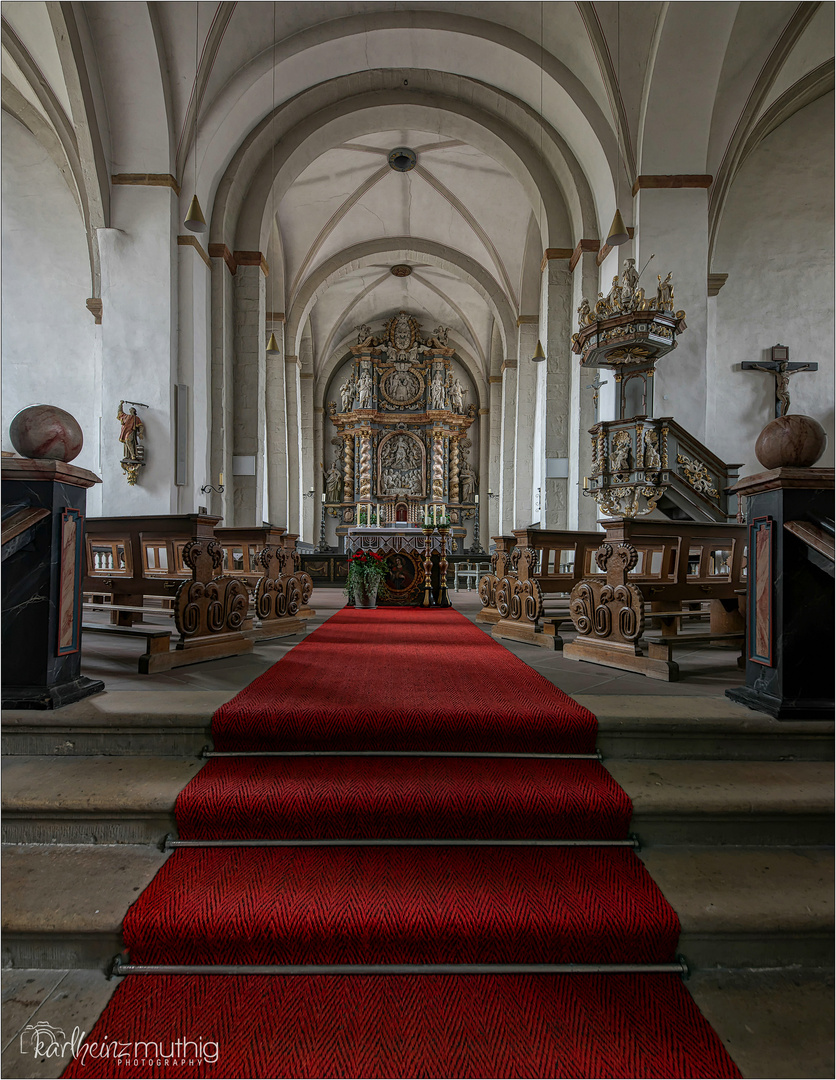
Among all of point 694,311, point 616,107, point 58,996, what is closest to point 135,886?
point 58,996

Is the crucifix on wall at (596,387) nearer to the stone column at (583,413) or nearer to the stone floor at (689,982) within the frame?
the stone column at (583,413)

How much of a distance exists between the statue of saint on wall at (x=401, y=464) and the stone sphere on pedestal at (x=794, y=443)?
742 inches

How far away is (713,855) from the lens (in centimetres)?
189

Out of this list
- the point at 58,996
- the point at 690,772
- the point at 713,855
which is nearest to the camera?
the point at 58,996

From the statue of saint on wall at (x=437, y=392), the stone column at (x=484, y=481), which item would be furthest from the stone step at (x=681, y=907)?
the statue of saint on wall at (x=437, y=392)

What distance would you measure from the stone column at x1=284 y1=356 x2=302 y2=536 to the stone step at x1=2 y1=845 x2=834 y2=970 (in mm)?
13937

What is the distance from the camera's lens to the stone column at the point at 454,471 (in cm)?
2109

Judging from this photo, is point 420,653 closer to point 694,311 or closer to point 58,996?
point 58,996

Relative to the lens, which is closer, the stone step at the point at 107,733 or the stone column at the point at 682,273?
the stone step at the point at 107,733

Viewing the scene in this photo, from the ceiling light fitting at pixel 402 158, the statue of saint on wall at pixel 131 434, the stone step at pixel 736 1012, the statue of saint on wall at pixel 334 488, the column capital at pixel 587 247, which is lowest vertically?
the stone step at pixel 736 1012

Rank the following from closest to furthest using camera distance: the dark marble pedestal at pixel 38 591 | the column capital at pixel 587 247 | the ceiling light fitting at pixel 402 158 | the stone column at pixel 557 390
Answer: the dark marble pedestal at pixel 38 591
the column capital at pixel 587 247
the stone column at pixel 557 390
the ceiling light fitting at pixel 402 158

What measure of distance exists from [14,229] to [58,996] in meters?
12.3

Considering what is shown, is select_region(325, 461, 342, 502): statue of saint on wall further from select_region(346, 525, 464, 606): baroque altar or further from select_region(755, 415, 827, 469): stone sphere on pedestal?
select_region(755, 415, 827, 469): stone sphere on pedestal

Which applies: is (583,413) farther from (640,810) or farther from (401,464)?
(401,464)
